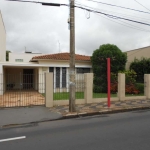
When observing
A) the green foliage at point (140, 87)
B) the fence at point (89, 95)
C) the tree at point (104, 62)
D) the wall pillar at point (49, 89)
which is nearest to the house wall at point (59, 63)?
the tree at point (104, 62)

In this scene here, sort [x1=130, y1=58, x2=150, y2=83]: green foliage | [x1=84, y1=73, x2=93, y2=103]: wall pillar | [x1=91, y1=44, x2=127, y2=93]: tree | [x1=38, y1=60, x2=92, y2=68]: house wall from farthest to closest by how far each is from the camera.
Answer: [x1=130, y1=58, x2=150, y2=83]: green foliage, [x1=38, y1=60, x2=92, y2=68]: house wall, [x1=91, y1=44, x2=127, y2=93]: tree, [x1=84, y1=73, x2=93, y2=103]: wall pillar

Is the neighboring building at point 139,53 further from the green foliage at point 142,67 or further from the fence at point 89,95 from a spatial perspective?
the fence at point 89,95

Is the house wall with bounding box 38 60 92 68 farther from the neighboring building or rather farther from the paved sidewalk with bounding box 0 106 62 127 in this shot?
the paved sidewalk with bounding box 0 106 62 127

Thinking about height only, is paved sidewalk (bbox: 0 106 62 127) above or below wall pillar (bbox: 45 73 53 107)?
below

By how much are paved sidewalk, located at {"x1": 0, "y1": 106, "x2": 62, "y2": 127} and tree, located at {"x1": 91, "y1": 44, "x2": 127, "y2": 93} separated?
8.13m

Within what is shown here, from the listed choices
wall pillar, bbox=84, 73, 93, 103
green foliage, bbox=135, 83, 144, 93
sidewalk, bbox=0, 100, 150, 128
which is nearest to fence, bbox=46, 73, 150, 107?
wall pillar, bbox=84, 73, 93, 103

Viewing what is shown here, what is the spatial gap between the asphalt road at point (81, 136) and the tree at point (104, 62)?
1021 cm

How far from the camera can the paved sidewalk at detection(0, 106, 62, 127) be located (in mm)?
7816

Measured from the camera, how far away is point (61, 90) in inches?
519

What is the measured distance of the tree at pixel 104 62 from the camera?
17.5 meters

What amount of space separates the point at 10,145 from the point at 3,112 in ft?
15.0

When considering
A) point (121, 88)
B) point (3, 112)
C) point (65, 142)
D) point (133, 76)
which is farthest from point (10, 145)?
point (133, 76)

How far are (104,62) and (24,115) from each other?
1048 cm

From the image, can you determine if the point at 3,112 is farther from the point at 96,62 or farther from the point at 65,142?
the point at 96,62
